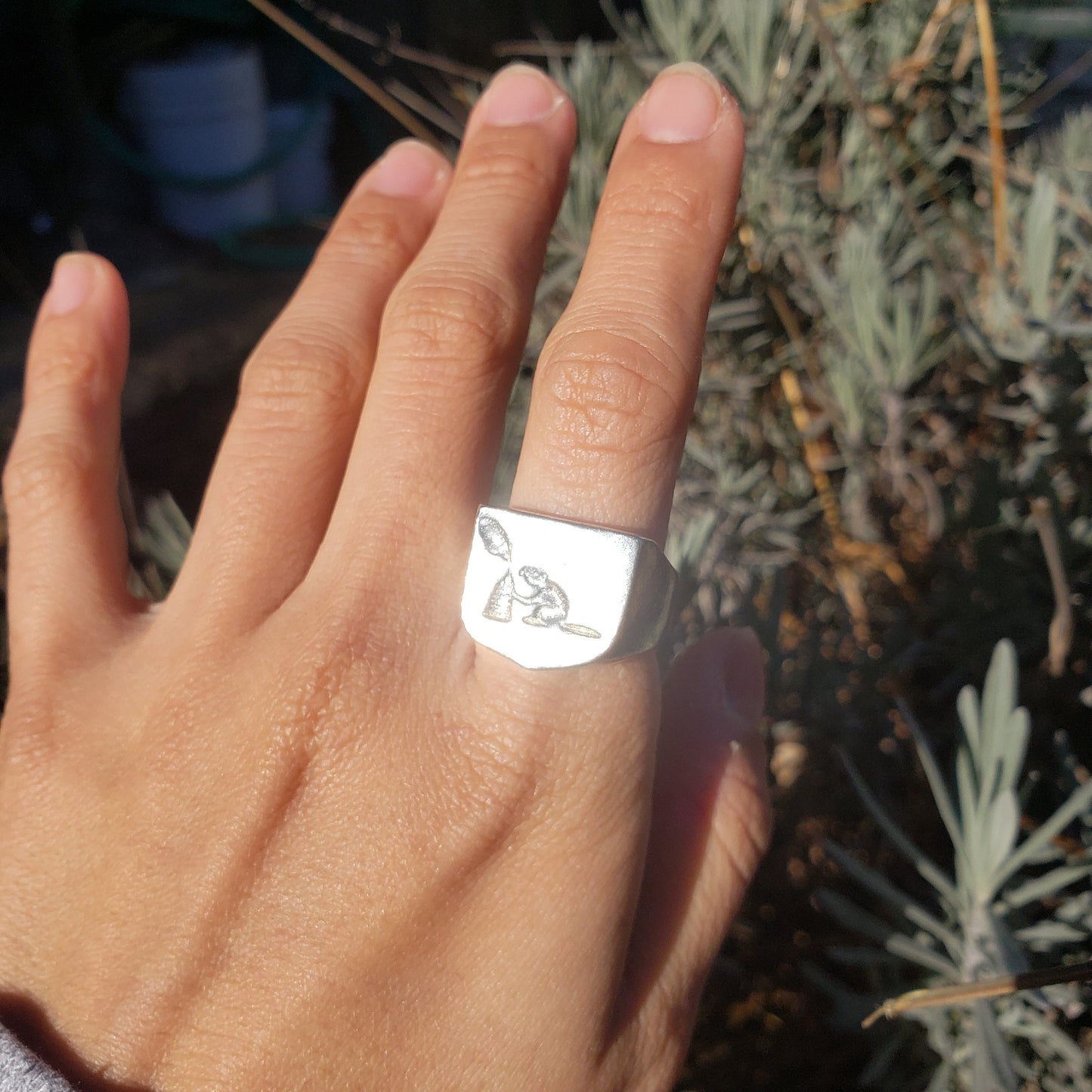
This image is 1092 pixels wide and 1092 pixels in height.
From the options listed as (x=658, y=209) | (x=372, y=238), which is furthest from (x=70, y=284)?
(x=658, y=209)

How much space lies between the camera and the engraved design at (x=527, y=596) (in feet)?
2.58

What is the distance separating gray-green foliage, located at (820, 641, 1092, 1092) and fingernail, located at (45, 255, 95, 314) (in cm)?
115

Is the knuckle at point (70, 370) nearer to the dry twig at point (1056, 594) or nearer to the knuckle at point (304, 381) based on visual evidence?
the knuckle at point (304, 381)

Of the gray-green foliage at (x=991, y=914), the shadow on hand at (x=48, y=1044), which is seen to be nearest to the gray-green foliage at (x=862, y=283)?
the gray-green foliage at (x=991, y=914)

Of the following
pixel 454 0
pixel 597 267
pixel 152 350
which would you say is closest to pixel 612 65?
pixel 597 267

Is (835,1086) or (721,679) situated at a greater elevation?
(721,679)

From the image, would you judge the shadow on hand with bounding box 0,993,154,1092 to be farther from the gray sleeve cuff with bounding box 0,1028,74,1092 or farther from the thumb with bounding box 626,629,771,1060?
the thumb with bounding box 626,629,771,1060

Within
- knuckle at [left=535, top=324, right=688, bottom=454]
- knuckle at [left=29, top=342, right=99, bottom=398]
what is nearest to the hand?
knuckle at [left=535, top=324, right=688, bottom=454]

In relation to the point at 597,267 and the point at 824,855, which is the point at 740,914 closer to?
the point at 824,855

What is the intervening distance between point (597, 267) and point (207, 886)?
2.34 feet

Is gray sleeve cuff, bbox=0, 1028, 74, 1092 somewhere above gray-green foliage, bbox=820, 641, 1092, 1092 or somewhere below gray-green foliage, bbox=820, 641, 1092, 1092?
below

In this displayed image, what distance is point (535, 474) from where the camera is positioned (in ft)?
2.78

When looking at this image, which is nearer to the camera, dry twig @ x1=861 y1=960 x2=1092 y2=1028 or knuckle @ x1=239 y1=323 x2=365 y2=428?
dry twig @ x1=861 y1=960 x2=1092 y2=1028

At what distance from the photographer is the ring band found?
78 centimetres
